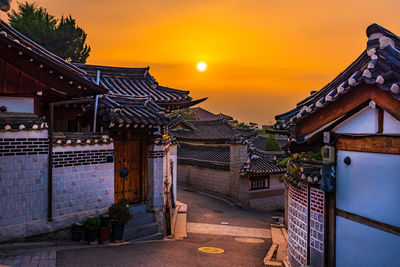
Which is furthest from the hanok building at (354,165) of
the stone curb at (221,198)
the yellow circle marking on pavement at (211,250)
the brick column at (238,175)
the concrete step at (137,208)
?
the brick column at (238,175)

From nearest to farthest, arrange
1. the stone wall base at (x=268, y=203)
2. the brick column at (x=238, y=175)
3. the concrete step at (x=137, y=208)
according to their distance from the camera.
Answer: the concrete step at (x=137, y=208)
the brick column at (x=238, y=175)
the stone wall base at (x=268, y=203)

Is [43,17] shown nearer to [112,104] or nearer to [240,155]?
[240,155]

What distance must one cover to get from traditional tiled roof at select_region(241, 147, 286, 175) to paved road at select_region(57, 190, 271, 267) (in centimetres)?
615

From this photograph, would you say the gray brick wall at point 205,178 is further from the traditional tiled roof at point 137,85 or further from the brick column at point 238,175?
the traditional tiled roof at point 137,85

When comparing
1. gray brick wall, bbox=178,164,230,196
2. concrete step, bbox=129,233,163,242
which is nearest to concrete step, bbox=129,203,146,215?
concrete step, bbox=129,233,163,242

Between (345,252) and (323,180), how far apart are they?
1.52 metres

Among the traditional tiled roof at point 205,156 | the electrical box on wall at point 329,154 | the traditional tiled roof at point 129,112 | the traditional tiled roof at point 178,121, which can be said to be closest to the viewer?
the electrical box on wall at point 329,154

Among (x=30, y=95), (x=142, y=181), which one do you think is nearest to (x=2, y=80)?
(x=30, y=95)

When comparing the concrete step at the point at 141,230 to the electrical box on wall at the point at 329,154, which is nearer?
the electrical box on wall at the point at 329,154

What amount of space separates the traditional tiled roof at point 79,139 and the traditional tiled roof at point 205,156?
1686 centimetres

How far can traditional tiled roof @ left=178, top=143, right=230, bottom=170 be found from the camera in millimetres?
28219

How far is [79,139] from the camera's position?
10516mm

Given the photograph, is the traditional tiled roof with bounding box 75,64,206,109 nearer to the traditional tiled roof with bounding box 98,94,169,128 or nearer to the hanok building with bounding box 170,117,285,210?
the traditional tiled roof with bounding box 98,94,169,128

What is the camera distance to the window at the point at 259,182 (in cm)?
2631
